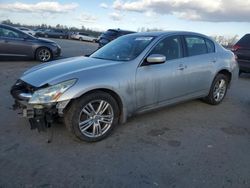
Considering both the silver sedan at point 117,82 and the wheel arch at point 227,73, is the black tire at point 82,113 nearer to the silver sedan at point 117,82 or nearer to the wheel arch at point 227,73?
the silver sedan at point 117,82

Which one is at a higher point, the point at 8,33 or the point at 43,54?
the point at 8,33

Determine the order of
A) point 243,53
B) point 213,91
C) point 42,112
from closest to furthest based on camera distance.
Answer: point 42,112 < point 213,91 < point 243,53

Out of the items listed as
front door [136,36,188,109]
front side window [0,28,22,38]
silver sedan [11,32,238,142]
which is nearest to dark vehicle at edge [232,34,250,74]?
silver sedan [11,32,238,142]

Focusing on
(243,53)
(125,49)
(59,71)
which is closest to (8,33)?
(125,49)

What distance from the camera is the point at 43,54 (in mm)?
11922

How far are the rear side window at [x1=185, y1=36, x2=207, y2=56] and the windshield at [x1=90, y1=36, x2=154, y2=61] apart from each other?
2.97ft

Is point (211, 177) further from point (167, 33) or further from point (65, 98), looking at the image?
point (167, 33)

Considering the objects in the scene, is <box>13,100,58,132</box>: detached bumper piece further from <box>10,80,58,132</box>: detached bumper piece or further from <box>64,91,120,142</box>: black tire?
<box>64,91,120,142</box>: black tire

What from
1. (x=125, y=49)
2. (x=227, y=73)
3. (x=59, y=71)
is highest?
(x=125, y=49)

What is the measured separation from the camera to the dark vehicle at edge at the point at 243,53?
9.83 m

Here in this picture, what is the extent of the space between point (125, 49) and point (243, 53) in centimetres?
660

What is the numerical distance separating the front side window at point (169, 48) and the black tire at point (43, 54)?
319 inches

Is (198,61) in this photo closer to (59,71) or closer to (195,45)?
(195,45)

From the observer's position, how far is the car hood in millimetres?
3893
